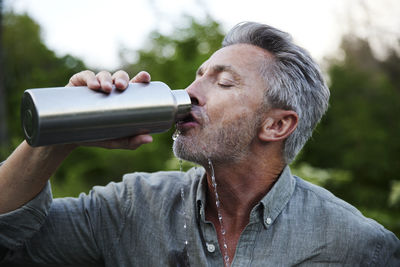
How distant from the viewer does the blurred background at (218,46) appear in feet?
26.1

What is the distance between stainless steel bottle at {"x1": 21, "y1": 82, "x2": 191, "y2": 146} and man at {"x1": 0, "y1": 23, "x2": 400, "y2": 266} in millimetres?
362

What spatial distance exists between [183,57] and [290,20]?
2.50 m

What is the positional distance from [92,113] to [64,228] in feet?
2.97

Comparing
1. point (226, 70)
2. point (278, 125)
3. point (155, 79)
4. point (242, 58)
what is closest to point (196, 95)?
point (226, 70)

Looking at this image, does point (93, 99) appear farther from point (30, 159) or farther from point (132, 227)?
point (132, 227)

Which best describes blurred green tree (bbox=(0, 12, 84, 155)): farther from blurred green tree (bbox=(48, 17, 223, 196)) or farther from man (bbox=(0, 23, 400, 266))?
man (bbox=(0, 23, 400, 266))

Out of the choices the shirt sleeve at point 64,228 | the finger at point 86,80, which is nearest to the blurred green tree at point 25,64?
the shirt sleeve at point 64,228

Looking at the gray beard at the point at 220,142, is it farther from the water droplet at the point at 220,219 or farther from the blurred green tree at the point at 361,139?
the blurred green tree at the point at 361,139

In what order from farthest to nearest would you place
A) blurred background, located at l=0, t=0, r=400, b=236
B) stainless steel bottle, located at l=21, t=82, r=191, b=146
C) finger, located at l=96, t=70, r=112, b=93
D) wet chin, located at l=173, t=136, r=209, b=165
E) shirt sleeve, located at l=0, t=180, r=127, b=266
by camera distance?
blurred background, located at l=0, t=0, r=400, b=236 < wet chin, located at l=173, t=136, r=209, b=165 < shirt sleeve, located at l=0, t=180, r=127, b=266 < finger, located at l=96, t=70, r=112, b=93 < stainless steel bottle, located at l=21, t=82, r=191, b=146

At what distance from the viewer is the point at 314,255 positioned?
78.8 inches

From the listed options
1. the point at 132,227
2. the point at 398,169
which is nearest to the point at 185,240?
the point at 132,227

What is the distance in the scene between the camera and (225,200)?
2.25 meters

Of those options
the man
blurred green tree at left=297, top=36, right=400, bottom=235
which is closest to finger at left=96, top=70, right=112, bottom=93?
the man

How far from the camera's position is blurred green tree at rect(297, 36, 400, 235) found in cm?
853
